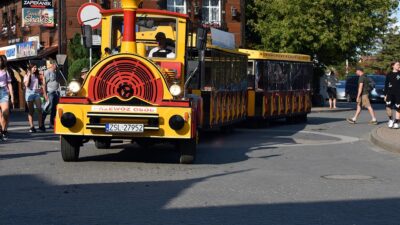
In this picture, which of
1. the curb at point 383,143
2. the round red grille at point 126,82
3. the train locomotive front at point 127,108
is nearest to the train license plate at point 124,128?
the train locomotive front at point 127,108

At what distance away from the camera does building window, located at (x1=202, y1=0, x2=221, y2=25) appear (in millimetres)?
38375

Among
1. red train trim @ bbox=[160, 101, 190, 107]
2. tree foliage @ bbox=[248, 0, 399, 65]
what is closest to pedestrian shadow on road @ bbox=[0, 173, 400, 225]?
red train trim @ bbox=[160, 101, 190, 107]

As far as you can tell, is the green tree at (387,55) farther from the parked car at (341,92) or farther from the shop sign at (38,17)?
the shop sign at (38,17)

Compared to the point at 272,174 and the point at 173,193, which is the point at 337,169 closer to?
the point at 272,174

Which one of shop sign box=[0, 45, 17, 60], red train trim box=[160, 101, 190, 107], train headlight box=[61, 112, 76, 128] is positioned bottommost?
train headlight box=[61, 112, 76, 128]

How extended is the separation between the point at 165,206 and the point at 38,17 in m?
27.5

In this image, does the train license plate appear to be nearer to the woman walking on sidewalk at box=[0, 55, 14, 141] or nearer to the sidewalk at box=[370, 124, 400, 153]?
the woman walking on sidewalk at box=[0, 55, 14, 141]

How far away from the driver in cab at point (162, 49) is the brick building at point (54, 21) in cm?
1831

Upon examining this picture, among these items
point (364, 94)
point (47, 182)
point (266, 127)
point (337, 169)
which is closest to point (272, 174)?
point (337, 169)

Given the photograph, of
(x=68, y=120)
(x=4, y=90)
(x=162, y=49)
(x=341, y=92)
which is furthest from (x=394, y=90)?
(x=341, y=92)

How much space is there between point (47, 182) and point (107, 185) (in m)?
0.85

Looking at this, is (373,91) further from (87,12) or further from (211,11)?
(87,12)

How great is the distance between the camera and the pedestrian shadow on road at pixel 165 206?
7895 mm

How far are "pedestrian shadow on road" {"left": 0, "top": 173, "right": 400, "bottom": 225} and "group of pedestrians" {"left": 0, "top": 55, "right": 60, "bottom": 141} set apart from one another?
255 inches
